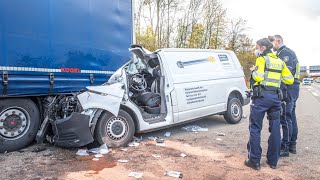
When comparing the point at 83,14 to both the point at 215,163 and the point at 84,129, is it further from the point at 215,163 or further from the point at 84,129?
the point at 215,163

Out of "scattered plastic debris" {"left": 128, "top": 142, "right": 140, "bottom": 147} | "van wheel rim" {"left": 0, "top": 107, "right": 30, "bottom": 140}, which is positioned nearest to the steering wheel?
"scattered plastic debris" {"left": 128, "top": 142, "right": 140, "bottom": 147}

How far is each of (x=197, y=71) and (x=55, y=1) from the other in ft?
11.0

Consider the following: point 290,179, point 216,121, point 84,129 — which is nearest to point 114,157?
point 84,129

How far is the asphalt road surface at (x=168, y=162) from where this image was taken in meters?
4.24

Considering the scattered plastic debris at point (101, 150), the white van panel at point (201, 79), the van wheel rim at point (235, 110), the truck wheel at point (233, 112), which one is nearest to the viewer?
the scattered plastic debris at point (101, 150)

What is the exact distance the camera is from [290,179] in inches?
163

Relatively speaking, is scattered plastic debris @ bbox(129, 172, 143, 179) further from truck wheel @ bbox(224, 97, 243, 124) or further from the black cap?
truck wheel @ bbox(224, 97, 243, 124)

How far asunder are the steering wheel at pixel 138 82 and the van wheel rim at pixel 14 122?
211 centimetres

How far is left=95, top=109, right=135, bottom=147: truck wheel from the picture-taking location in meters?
5.38

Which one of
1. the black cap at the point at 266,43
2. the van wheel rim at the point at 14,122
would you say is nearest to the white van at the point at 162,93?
the van wheel rim at the point at 14,122

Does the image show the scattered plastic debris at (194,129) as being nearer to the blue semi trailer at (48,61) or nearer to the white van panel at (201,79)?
the white van panel at (201,79)

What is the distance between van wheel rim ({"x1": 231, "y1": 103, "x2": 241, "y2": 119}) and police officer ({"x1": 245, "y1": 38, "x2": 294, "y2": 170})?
3273 millimetres

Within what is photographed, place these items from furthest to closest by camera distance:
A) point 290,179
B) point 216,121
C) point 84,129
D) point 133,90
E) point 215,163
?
point 216,121 → point 133,90 → point 84,129 → point 215,163 → point 290,179

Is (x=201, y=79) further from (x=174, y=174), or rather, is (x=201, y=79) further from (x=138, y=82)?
(x=174, y=174)
